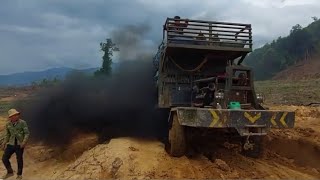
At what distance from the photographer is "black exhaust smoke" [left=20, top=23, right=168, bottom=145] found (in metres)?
11.6

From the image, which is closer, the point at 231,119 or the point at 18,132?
the point at 231,119

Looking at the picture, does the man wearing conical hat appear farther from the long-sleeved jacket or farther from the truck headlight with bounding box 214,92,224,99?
the truck headlight with bounding box 214,92,224,99

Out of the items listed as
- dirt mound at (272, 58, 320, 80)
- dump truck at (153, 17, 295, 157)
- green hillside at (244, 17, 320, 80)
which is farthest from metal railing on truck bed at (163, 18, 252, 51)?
green hillside at (244, 17, 320, 80)

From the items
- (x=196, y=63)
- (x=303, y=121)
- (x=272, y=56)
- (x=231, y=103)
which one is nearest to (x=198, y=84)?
(x=196, y=63)

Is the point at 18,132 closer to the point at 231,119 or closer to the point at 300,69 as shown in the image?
the point at 231,119

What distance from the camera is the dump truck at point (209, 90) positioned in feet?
25.9

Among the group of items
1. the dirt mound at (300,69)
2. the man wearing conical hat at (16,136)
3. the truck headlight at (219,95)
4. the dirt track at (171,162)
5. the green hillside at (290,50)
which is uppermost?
the green hillside at (290,50)

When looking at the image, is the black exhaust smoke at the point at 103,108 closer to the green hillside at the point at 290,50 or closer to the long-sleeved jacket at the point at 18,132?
A: the long-sleeved jacket at the point at 18,132

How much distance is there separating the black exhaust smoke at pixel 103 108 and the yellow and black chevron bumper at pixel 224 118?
3.06 metres

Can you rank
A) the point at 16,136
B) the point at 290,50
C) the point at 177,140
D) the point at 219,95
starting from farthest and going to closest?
1. the point at 290,50
2. the point at 16,136
3. the point at 219,95
4. the point at 177,140

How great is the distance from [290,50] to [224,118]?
71.6m

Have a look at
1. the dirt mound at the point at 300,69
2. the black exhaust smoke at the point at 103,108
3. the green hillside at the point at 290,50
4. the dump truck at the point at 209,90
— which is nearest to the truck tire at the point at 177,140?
the dump truck at the point at 209,90

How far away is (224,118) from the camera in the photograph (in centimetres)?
781

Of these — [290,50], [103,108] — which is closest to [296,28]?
[290,50]
